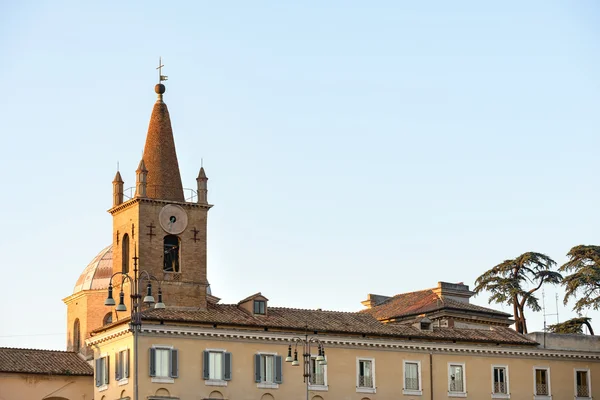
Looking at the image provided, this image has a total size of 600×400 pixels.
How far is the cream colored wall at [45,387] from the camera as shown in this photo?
212 ft

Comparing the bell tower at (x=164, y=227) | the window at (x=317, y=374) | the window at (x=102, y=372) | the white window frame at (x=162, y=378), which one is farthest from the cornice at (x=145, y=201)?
the window at (x=317, y=374)

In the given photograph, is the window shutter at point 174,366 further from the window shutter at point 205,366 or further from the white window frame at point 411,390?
the white window frame at point 411,390

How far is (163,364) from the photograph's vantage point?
195 feet

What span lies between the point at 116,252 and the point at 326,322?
10.7m

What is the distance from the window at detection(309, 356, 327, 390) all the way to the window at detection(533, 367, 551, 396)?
40.1 ft

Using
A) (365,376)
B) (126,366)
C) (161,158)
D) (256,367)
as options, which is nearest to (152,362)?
(126,366)

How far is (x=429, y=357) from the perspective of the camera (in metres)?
66.3

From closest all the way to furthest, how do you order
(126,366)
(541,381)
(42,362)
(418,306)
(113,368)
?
(126,366), (113,368), (42,362), (541,381), (418,306)

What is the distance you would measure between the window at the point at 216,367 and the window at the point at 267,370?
1424 mm

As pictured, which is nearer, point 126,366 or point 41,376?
point 126,366

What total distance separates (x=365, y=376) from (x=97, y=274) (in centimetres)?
1883

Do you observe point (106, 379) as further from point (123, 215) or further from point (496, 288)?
point (496, 288)

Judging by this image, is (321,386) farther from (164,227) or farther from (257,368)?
(164,227)

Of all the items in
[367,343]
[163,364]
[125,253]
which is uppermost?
[125,253]
